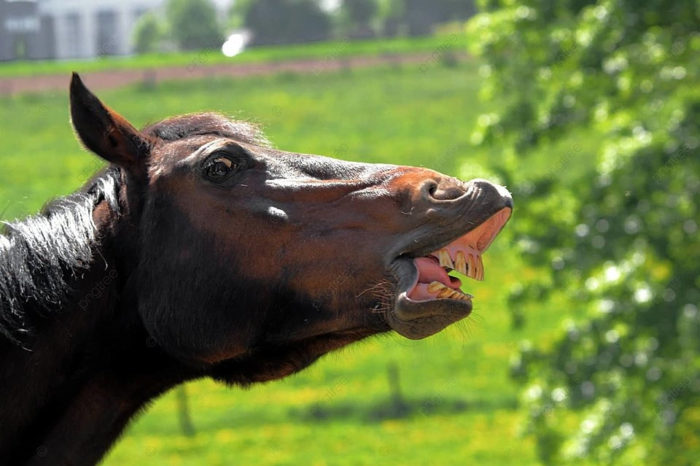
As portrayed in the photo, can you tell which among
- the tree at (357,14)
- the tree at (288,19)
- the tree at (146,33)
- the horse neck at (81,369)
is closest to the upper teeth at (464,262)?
the horse neck at (81,369)

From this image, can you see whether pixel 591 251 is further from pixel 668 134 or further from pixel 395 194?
pixel 395 194

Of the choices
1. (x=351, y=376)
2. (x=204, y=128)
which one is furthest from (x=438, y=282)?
(x=351, y=376)

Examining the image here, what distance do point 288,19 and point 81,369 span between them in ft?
105

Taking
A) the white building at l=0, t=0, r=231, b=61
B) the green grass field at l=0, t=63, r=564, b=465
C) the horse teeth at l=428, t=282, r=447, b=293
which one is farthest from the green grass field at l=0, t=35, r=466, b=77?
the horse teeth at l=428, t=282, r=447, b=293

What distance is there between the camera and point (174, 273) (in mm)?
3236

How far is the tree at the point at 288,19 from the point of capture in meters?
32.9

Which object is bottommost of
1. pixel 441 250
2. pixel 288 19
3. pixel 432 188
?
pixel 288 19

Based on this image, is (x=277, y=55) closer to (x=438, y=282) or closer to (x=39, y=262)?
(x=39, y=262)

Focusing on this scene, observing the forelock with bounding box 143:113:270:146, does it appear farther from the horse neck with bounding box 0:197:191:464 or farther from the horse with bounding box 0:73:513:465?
the horse neck with bounding box 0:197:191:464

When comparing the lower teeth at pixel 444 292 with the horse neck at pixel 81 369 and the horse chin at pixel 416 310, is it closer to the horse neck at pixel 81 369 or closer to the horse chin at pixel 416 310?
the horse chin at pixel 416 310

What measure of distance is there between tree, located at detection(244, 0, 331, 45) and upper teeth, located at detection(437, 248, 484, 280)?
28902mm

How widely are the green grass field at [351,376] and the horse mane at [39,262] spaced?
13.0 inches

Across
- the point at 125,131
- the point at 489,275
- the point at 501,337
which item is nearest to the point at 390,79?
the point at 489,275

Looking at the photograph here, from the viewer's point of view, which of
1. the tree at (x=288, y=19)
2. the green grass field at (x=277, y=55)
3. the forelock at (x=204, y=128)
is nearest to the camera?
the forelock at (x=204, y=128)
